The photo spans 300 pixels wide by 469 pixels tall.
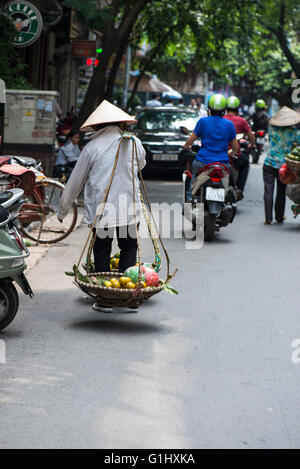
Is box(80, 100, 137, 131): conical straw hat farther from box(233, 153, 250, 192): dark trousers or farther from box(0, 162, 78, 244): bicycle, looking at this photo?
box(233, 153, 250, 192): dark trousers

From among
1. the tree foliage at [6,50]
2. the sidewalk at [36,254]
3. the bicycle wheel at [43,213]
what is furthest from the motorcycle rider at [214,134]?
the tree foliage at [6,50]

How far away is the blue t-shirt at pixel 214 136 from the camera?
11297 millimetres

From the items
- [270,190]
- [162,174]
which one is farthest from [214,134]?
[162,174]

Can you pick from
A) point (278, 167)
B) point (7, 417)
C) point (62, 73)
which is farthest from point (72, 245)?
point (62, 73)

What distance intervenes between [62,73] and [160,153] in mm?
12507

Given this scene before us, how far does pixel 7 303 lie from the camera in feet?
20.9

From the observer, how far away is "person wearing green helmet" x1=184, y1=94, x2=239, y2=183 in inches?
444

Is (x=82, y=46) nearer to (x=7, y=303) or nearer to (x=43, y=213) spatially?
(x=43, y=213)

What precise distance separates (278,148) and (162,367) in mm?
7930

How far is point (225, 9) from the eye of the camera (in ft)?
76.8

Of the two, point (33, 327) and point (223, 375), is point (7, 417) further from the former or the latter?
point (33, 327)

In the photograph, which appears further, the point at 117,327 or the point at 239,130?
the point at 239,130

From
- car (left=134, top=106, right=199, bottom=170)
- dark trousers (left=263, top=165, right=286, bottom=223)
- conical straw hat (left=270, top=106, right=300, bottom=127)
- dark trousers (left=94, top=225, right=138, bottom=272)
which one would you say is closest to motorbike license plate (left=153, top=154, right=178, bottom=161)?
car (left=134, top=106, right=199, bottom=170)

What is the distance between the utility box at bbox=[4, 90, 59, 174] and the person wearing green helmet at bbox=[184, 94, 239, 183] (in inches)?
143
